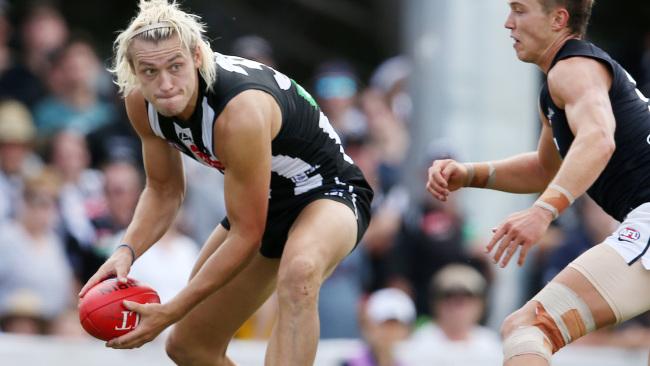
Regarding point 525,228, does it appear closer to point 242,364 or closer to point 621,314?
point 621,314

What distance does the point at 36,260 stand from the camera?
30.8 feet

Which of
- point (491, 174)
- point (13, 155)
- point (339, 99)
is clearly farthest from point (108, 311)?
point (339, 99)

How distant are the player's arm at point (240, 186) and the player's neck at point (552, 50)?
1312mm

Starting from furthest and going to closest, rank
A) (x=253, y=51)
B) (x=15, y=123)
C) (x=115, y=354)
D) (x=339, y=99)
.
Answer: (x=339, y=99) → (x=253, y=51) → (x=15, y=123) → (x=115, y=354)

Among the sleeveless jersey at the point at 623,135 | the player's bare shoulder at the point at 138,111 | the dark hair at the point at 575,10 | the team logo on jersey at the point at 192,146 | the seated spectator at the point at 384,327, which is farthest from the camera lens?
the seated spectator at the point at 384,327

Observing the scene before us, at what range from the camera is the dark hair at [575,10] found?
230 inches

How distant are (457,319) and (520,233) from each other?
15.0ft

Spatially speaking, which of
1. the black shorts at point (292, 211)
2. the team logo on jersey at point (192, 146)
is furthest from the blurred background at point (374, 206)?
the team logo on jersey at point (192, 146)

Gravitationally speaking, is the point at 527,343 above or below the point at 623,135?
below

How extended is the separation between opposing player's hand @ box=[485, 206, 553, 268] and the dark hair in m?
1.05

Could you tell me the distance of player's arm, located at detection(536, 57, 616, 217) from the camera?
538cm

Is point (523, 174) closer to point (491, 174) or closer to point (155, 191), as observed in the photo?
point (491, 174)

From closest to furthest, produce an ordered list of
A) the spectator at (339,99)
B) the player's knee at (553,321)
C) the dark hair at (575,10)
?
the player's knee at (553,321)
the dark hair at (575,10)
the spectator at (339,99)

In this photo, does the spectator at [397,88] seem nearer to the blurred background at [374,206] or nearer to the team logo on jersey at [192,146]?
the blurred background at [374,206]
